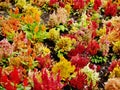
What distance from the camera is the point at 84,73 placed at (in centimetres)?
625

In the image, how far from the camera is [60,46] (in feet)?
24.1

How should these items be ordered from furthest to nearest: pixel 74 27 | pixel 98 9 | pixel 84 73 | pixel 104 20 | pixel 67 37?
pixel 98 9 < pixel 104 20 < pixel 74 27 < pixel 67 37 < pixel 84 73

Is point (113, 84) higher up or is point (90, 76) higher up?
point (90, 76)

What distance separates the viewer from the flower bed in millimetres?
6002

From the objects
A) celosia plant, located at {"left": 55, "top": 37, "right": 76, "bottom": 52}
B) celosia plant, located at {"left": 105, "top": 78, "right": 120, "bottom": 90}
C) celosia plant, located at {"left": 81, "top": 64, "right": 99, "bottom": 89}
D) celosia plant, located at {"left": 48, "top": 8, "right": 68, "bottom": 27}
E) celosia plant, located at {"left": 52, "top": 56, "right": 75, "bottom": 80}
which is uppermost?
celosia plant, located at {"left": 48, "top": 8, "right": 68, "bottom": 27}

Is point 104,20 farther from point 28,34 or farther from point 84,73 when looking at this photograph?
point 84,73

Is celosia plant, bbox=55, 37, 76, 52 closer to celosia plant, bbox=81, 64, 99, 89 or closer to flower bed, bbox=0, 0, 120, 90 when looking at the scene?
flower bed, bbox=0, 0, 120, 90

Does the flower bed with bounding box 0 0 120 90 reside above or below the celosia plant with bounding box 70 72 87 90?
above

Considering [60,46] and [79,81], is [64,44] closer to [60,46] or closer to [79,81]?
[60,46]

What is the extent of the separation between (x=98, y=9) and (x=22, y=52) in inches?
150

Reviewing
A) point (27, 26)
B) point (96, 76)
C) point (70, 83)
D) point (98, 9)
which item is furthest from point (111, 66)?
point (98, 9)

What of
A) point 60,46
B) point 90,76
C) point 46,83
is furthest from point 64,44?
point 46,83

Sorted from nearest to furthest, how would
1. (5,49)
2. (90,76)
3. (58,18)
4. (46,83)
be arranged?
1. (46,83)
2. (90,76)
3. (5,49)
4. (58,18)

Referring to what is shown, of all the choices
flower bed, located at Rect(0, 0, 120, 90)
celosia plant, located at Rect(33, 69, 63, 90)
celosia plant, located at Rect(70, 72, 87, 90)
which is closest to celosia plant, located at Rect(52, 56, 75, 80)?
flower bed, located at Rect(0, 0, 120, 90)
